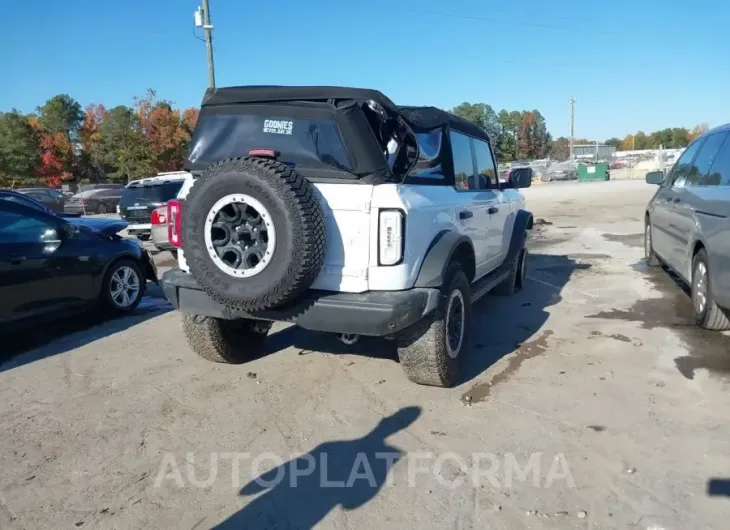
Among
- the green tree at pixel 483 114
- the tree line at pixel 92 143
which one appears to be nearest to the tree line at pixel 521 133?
the green tree at pixel 483 114

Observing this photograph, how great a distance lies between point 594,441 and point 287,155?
259cm

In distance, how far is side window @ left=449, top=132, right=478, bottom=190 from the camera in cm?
473

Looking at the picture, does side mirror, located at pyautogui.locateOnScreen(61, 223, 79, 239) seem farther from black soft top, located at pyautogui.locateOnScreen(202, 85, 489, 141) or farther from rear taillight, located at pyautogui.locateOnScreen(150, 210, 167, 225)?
rear taillight, located at pyautogui.locateOnScreen(150, 210, 167, 225)

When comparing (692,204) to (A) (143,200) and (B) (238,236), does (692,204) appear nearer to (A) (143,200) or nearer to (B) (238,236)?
(B) (238,236)

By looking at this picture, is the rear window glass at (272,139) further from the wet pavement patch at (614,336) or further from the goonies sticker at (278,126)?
the wet pavement patch at (614,336)

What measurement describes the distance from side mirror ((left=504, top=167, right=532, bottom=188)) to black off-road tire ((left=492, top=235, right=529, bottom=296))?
708 millimetres

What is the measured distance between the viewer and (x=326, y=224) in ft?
11.8

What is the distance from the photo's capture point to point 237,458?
129 inches

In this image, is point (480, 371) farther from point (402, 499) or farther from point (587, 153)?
point (587, 153)

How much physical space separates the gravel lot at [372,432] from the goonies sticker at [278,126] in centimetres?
183

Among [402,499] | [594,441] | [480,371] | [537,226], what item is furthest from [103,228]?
[537,226]

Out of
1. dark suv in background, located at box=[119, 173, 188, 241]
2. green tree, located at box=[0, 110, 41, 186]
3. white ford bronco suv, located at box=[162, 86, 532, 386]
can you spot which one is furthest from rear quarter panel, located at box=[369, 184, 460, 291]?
green tree, located at box=[0, 110, 41, 186]

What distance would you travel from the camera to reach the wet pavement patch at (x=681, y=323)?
14.9 feet

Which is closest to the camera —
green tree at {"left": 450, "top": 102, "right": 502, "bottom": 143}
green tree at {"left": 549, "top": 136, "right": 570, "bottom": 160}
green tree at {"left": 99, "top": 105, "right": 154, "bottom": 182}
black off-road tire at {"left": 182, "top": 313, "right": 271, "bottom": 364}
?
black off-road tire at {"left": 182, "top": 313, "right": 271, "bottom": 364}
